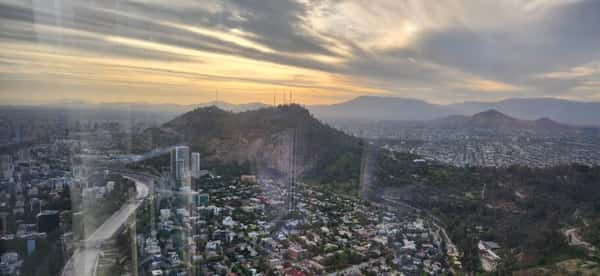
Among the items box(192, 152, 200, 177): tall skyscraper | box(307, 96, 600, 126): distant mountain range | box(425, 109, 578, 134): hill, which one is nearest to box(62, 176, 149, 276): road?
box(192, 152, 200, 177): tall skyscraper

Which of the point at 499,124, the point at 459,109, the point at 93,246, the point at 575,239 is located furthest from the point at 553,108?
the point at 93,246

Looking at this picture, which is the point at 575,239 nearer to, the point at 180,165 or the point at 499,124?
the point at 180,165

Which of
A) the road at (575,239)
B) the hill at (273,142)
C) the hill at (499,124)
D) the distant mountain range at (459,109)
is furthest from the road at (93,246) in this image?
the hill at (499,124)

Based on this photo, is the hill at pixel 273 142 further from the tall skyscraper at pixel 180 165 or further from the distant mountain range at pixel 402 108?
the distant mountain range at pixel 402 108

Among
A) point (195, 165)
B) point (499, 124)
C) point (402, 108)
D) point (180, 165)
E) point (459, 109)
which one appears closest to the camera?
point (180, 165)

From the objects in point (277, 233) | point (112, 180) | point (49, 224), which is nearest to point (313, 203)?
point (277, 233)

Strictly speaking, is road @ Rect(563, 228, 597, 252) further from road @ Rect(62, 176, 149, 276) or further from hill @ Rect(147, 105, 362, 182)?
road @ Rect(62, 176, 149, 276)
